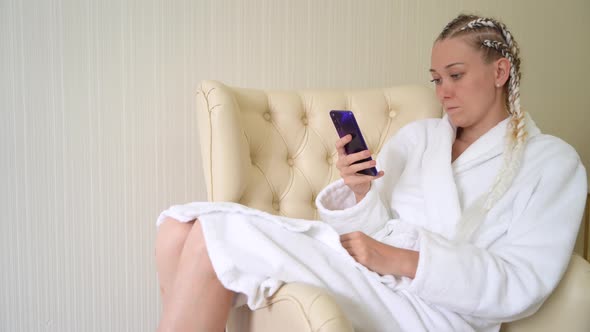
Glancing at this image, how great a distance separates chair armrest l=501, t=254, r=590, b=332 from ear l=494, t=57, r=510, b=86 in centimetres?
43

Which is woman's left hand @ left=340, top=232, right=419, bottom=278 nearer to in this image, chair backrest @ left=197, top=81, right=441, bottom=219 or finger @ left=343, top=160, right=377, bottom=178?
finger @ left=343, top=160, right=377, bottom=178

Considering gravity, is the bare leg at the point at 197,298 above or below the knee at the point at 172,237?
below

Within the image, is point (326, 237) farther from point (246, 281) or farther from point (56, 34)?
point (56, 34)

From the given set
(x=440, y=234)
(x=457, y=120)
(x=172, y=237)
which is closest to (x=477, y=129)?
(x=457, y=120)

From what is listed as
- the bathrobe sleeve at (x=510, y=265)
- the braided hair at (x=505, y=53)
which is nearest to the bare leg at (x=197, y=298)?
the bathrobe sleeve at (x=510, y=265)

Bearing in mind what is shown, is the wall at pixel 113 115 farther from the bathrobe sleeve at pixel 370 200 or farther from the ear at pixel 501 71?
the ear at pixel 501 71

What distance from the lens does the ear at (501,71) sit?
114 cm

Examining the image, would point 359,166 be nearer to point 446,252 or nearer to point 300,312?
point 446,252

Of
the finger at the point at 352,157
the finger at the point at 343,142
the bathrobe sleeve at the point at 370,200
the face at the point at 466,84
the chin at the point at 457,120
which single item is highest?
the face at the point at 466,84

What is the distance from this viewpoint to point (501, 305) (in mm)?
906

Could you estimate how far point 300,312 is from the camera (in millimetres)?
763

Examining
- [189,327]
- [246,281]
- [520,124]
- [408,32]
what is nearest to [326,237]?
[246,281]

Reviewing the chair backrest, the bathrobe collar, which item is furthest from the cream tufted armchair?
the bathrobe collar

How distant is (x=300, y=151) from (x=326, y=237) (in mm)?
538
